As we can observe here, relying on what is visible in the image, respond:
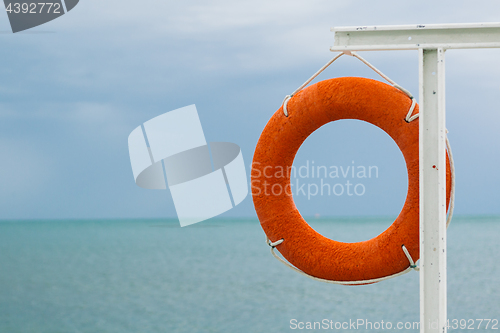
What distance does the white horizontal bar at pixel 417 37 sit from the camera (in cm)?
180

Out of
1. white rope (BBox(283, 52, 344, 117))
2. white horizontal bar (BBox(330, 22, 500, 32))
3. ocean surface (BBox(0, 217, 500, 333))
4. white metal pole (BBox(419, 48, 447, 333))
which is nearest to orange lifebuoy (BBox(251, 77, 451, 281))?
white rope (BBox(283, 52, 344, 117))

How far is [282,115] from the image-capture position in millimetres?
2416

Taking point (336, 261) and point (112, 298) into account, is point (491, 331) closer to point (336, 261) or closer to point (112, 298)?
point (336, 261)

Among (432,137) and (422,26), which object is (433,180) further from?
(422,26)

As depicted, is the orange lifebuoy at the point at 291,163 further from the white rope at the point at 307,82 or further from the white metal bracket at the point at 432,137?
the white metal bracket at the point at 432,137

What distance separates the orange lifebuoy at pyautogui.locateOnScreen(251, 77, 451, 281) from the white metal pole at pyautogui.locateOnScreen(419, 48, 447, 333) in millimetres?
333

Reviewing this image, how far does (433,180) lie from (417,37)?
1.72 feet

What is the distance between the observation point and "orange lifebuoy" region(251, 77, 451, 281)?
222 cm

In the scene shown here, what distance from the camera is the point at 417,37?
1841mm

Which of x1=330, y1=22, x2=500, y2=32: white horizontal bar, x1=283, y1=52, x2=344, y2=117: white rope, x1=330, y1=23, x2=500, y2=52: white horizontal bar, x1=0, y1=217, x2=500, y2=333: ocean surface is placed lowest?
x1=0, y1=217, x2=500, y2=333: ocean surface

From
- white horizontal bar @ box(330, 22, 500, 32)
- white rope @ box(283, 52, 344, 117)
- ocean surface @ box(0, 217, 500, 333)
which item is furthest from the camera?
ocean surface @ box(0, 217, 500, 333)

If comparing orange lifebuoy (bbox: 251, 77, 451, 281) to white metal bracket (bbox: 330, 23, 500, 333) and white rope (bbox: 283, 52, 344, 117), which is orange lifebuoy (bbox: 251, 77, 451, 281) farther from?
white metal bracket (bbox: 330, 23, 500, 333)

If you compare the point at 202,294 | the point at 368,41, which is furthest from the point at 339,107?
the point at 202,294

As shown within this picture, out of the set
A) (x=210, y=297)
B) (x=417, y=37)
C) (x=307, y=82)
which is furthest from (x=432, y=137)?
(x=210, y=297)
